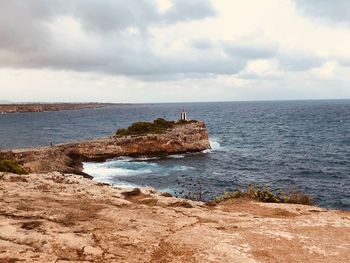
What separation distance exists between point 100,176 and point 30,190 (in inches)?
919

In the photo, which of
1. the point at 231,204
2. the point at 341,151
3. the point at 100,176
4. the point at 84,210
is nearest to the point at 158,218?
the point at 84,210

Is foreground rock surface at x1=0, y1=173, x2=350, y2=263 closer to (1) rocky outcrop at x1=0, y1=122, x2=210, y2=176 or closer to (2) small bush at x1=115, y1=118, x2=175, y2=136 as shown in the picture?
(1) rocky outcrop at x1=0, y1=122, x2=210, y2=176

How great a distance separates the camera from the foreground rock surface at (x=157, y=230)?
11578 mm

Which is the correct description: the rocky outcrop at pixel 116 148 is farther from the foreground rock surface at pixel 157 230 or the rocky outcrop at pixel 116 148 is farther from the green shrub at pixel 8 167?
the foreground rock surface at pixel 157 230

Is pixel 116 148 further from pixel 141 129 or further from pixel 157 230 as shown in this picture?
pixel 157 230

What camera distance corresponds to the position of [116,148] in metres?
55.4

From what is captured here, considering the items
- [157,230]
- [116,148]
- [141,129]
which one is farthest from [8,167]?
[141,129]

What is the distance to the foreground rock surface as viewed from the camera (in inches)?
456

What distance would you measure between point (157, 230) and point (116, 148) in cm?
4233

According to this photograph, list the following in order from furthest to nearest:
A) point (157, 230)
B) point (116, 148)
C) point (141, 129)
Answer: point (141, 129) < point (116, 148) < point (157, 230)

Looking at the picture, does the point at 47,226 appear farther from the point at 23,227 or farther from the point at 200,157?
the point at 200,157

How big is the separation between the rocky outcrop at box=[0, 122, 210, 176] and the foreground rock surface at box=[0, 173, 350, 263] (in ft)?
82.9

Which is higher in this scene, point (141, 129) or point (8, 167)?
point (8, 167)

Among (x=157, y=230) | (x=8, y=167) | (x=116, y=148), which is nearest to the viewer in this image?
(x=157, y=230)
